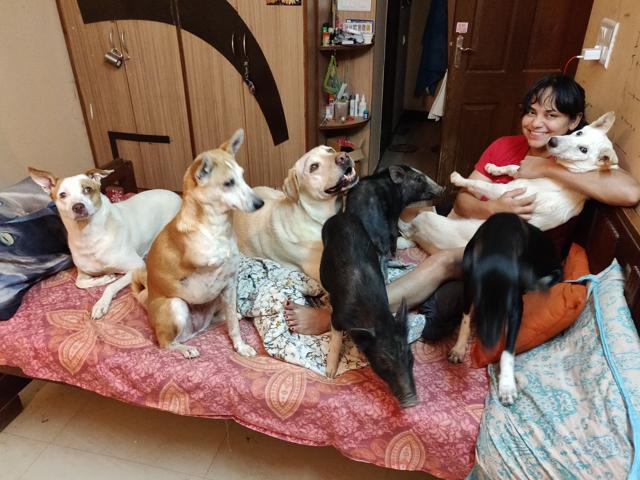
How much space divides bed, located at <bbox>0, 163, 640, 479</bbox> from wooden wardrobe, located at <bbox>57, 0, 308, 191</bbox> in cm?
217

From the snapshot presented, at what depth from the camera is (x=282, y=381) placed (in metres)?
1.59

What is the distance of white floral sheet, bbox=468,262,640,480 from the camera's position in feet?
3.72

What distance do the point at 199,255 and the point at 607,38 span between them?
6.60 feet

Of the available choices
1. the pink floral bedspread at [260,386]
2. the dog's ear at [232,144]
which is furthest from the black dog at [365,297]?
the dog's ear at [232,144]

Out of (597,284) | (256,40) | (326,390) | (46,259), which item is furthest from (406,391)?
(256,40)

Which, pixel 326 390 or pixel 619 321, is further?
pixel 326 390

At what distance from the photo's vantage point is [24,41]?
10.7 feet

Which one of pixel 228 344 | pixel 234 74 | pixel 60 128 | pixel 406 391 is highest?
pixel 234 74

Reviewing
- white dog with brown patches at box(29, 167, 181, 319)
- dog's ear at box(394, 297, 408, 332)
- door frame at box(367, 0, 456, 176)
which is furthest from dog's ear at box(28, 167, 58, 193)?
door frame at box(367, 0, 456, 176)

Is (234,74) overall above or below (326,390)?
above

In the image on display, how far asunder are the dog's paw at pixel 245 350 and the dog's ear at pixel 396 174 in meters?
1.03

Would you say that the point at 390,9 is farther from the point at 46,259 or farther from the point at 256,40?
the point at 46,259

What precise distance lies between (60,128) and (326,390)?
3.39 metres

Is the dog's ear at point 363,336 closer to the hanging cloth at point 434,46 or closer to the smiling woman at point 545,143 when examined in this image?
the smiling woman at point 545,143
